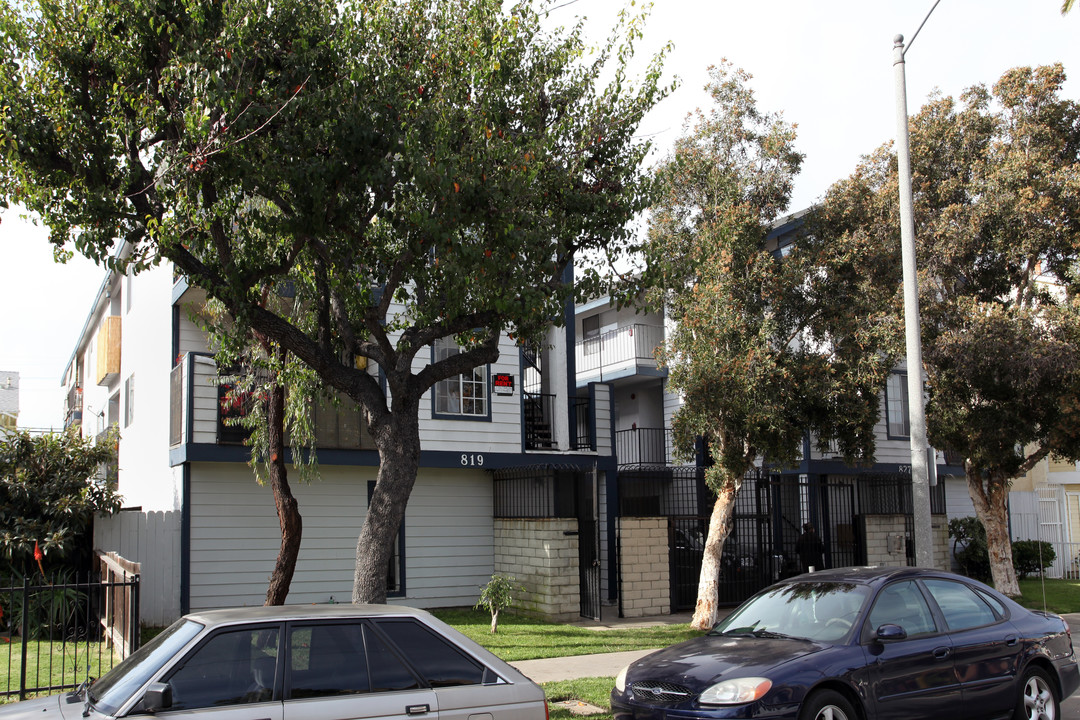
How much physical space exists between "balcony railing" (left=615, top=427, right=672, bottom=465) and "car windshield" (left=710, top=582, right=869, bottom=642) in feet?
50.1

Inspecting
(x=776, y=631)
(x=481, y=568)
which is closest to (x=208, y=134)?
(x=776, y=631)

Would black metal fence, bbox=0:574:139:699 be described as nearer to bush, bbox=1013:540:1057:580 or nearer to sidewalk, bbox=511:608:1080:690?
sidewalk, bbox=511:608:1080:690

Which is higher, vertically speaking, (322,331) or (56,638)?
(322,331)

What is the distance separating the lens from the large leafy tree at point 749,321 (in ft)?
45.9

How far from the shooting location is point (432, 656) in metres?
5.77

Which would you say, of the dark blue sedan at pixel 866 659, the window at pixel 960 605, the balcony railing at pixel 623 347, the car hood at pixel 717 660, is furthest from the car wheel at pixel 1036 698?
the balcony railing at pixel 623 347

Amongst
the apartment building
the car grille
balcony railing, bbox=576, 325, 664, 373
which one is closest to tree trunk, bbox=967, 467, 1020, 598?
balcony railing, bbox=576, 325, 664, 373

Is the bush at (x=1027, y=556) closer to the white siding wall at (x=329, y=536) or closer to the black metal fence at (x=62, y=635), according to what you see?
the white siding wall at (x=329, y=536)

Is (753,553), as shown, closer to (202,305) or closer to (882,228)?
(882,228)

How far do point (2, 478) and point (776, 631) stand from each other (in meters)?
12.7

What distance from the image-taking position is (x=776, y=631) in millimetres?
7695

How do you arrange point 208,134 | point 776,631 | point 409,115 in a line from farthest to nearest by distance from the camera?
point 409,115, point 208,134, point 776,631

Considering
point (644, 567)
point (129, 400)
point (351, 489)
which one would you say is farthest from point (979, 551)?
point (129, 400)

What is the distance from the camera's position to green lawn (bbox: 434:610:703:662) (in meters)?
12.7
